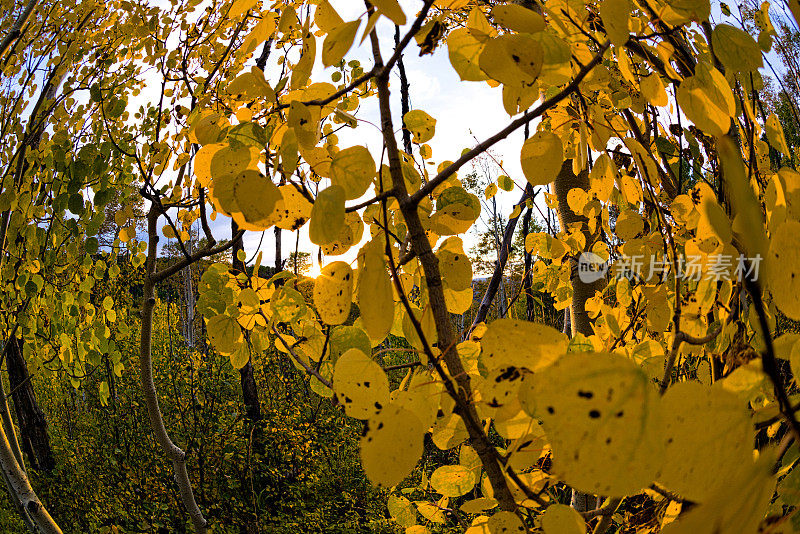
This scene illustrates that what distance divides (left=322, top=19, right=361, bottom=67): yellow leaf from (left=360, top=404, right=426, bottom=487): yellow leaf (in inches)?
7.7

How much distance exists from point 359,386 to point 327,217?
104 mm

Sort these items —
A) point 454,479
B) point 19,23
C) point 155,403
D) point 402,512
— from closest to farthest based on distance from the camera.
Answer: point 454,479, point 402,512, point 155,403, point 19,23

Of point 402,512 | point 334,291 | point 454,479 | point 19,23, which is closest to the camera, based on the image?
point 334,291

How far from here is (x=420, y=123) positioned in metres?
0.46

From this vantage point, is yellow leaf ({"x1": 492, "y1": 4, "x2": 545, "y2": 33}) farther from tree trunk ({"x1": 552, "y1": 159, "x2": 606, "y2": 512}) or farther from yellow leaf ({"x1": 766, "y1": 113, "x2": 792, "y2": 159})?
tree trunk ({"x1": 552, "y1": 159, "x2": 606, "y2": 512})

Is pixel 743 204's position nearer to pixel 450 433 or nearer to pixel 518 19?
pixel 518 19

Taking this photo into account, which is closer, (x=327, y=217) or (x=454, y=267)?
(x=327, y=217)

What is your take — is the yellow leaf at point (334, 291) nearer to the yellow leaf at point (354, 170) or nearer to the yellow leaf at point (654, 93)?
the yellow leaf at point (354, 170)

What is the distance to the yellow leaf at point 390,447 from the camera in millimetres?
232

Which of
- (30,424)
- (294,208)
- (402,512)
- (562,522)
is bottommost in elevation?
(30,424)

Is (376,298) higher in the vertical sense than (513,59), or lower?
lower

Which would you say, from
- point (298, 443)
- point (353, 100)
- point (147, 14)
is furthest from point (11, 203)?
point (298, 443)

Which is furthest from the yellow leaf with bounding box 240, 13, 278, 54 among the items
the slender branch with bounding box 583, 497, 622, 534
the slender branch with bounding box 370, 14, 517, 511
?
the slender branch with bounding box 583, 497, 622, 534
